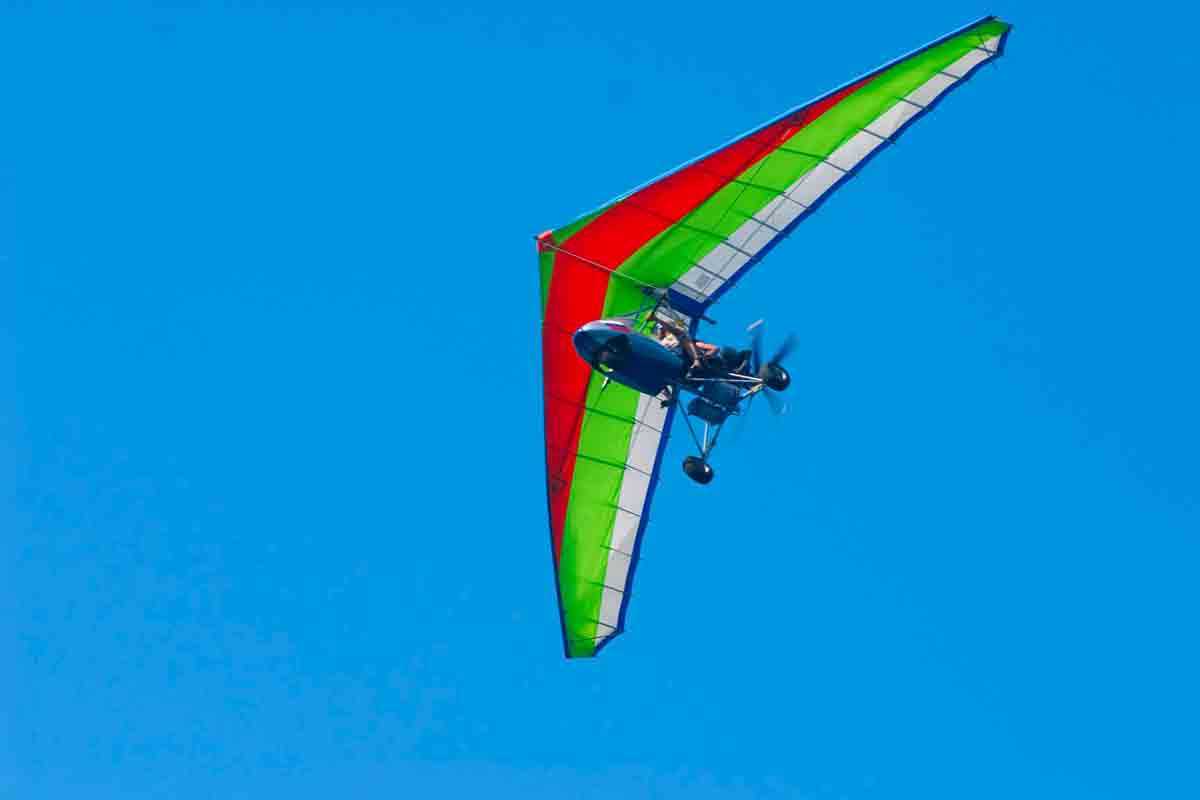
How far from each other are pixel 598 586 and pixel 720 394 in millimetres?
6944

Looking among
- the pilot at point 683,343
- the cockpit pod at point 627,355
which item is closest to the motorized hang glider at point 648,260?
the pilot at point 683,343

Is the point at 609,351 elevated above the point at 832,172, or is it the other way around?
the point at 832,172

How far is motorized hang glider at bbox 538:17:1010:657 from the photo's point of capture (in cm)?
4950

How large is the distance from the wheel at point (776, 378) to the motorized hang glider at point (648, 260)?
7.90 feet

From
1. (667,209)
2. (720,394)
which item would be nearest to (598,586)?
(720,394)

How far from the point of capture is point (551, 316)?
52312mm

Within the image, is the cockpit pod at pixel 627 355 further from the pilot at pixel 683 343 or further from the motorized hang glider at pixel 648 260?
the motorized hang glider at pixel 648 260

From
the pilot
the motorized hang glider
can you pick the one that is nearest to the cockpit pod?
the pilot

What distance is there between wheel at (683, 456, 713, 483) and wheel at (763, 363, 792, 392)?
103 inches

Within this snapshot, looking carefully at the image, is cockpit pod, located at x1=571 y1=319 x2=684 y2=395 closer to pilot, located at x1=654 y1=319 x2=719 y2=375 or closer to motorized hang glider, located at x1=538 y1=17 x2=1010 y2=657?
pilot, located at x1=654 y1=319 x2=719 y2=375

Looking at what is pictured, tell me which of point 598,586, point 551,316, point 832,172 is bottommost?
point 598,586

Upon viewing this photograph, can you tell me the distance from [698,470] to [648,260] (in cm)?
549

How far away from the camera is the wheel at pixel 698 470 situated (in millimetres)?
51469

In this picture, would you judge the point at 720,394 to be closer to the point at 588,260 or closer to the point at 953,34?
the point at 588,260
